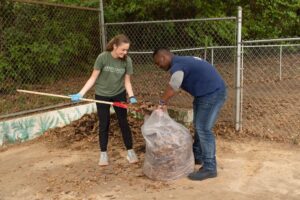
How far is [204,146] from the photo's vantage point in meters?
4.46

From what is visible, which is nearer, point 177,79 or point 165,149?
point 177,79

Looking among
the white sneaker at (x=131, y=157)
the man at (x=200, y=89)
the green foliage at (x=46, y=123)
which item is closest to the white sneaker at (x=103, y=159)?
the white sneaker at (x=131, y=157)

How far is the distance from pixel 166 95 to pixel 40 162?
2.15m

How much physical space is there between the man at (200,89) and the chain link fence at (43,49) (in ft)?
11.9

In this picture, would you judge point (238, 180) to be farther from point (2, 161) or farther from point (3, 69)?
point (3, 69)

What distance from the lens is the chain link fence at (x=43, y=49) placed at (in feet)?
24.8

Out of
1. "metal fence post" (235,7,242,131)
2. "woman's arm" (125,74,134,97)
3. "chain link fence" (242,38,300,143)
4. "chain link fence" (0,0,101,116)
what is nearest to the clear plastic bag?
"woman's arm" (125,74,134,97)

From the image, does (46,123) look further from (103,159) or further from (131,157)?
(131,157)

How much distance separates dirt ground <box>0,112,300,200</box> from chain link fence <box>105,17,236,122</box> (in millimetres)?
1346

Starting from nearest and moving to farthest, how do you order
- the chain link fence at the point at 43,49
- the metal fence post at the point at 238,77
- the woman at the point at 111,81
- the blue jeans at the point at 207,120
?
1. the blue jeans at the point at 207,120
2. the woman at the point at 111,81
3. the metal fence post at the point at 238,77
4. the chain link fence at the point at 43,49

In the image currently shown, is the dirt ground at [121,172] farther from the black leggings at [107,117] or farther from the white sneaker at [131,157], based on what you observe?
the black leggings at [107,117]

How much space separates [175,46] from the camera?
10875mm

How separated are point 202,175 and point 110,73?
161 cm

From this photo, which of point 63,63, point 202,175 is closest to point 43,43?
point 63,63
